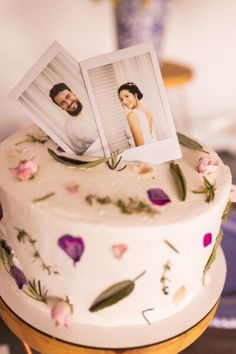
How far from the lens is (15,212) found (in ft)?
2.68

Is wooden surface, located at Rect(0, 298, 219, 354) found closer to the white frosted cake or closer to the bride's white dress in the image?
the white frosted cake

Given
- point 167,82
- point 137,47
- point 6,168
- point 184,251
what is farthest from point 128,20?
point 184,251

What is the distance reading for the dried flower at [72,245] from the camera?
2.53ft

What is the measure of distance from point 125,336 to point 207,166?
0.34 meters

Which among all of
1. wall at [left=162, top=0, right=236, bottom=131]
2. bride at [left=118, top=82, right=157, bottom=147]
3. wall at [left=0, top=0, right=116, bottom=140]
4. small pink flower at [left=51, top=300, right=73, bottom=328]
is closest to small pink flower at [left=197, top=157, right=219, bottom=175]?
bride at [left=118, top=82, right=157, bottom=147]

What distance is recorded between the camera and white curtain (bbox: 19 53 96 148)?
0.89m

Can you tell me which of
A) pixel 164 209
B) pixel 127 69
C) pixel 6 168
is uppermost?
pixel 127 69

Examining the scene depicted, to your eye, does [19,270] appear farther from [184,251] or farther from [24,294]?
[184,251]

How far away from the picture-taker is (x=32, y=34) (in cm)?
128

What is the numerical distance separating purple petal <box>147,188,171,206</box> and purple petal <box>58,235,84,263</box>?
0.14 metres

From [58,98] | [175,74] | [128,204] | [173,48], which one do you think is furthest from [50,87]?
[173,48]

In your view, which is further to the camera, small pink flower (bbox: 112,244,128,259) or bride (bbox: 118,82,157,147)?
bride (bbox: 118,82,157,147)

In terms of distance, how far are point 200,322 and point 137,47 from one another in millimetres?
537

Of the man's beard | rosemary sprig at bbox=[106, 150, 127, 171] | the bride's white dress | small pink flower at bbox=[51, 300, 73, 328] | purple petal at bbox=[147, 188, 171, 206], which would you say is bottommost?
small pink flower at bbox=[51, 300, 73, 328]
